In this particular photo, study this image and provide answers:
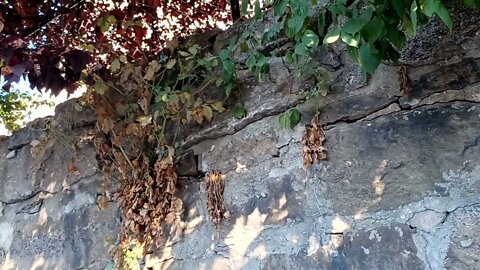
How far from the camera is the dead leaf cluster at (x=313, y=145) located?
1.05m

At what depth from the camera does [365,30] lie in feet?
2.59

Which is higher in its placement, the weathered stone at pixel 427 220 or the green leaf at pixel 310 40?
the green leaf at pixel 310 40

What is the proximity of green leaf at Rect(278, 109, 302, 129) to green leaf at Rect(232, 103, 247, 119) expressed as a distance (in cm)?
13

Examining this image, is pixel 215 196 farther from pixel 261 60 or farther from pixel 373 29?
pixel 373 29

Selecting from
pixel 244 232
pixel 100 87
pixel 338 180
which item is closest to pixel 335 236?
pixel 338 180

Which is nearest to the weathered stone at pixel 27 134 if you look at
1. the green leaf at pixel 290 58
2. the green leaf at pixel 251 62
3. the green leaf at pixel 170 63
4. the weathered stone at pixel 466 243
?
the green leaf at pixel 170 63

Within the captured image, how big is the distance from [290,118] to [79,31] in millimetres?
986

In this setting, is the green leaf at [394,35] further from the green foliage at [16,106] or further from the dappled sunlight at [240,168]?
the green foliage at [16,106]

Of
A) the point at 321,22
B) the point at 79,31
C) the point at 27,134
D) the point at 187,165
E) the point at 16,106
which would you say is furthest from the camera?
the point at 16,106

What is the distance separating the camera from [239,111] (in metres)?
1.18

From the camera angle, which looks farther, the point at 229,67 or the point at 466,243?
the point at 229,67

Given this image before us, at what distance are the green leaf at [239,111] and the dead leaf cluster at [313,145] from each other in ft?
0.59

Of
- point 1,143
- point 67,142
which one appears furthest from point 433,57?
point 1,143

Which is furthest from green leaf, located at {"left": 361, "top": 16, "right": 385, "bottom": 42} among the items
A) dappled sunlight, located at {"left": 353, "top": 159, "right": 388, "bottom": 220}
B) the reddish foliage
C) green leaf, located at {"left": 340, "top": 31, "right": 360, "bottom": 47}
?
the reddish foliage
